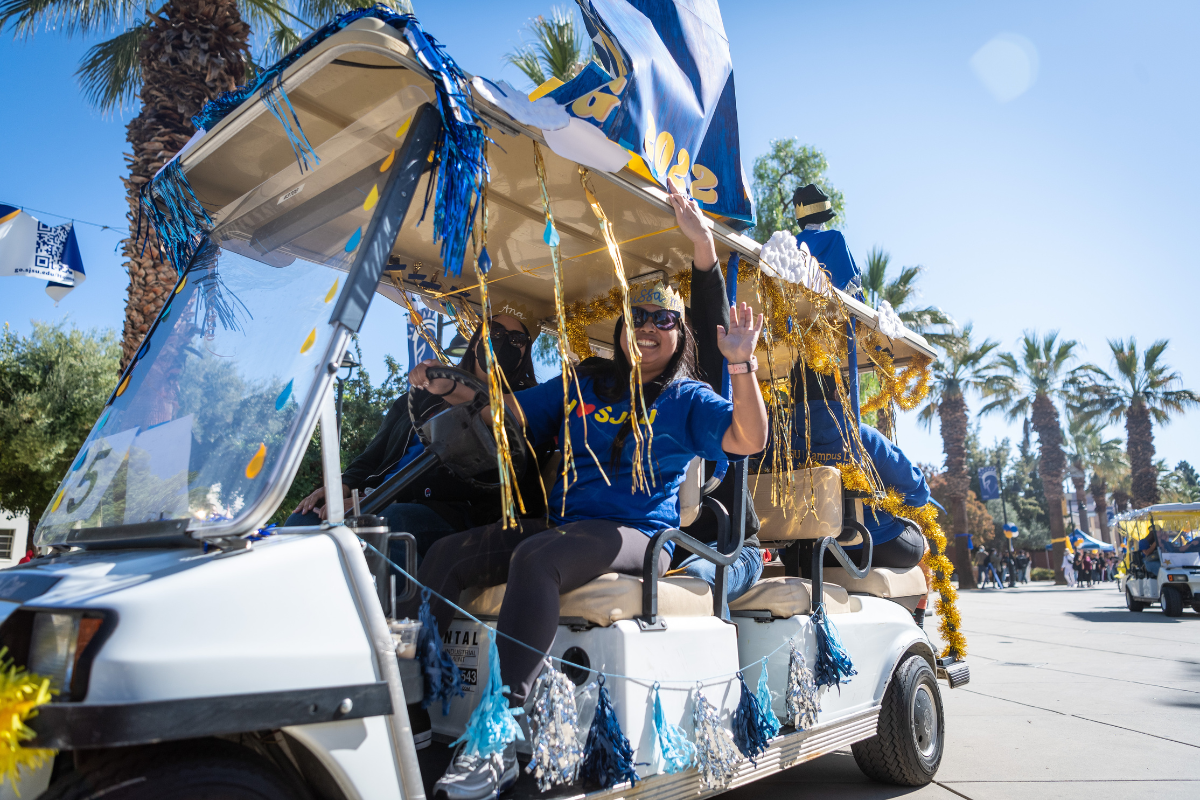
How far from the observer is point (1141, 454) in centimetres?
2853

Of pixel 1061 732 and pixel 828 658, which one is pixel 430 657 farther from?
pixel 1061 732

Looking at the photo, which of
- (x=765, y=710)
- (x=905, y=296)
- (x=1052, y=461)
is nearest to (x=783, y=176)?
(x=905, y=296)

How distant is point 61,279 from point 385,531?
8.79 meters

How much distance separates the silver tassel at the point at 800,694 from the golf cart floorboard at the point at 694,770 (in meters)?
0.05

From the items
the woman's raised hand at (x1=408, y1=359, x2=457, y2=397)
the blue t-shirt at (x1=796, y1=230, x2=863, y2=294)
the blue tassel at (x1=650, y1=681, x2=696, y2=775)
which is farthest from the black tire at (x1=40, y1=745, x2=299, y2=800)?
the blue t-shirt at (x1=796, y1=230, x2=863, y2=294)

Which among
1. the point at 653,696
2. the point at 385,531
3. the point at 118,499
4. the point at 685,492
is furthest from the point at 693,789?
the point at 118,499

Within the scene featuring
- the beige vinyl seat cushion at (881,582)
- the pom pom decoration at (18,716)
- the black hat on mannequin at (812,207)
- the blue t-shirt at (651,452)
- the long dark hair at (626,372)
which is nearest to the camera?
the pom pom decoration at (18,716)

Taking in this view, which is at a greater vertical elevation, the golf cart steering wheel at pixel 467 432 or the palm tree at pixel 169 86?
the palm tree at pixel 169 86

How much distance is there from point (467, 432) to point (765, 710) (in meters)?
1.54

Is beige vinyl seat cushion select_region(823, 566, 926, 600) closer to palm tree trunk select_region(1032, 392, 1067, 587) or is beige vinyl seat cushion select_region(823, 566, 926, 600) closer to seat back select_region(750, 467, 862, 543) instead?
seat back select_region(750, 467, 862, 543)

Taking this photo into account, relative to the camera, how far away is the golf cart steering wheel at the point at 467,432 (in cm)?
277

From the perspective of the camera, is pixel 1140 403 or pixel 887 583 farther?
pixel 1140 403

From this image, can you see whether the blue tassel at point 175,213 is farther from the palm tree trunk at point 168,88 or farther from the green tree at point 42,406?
the green tree at point 42,406

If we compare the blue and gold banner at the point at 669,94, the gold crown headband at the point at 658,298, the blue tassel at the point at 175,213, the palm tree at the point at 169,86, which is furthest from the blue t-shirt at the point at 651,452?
the palm tree at the point at 169,86
